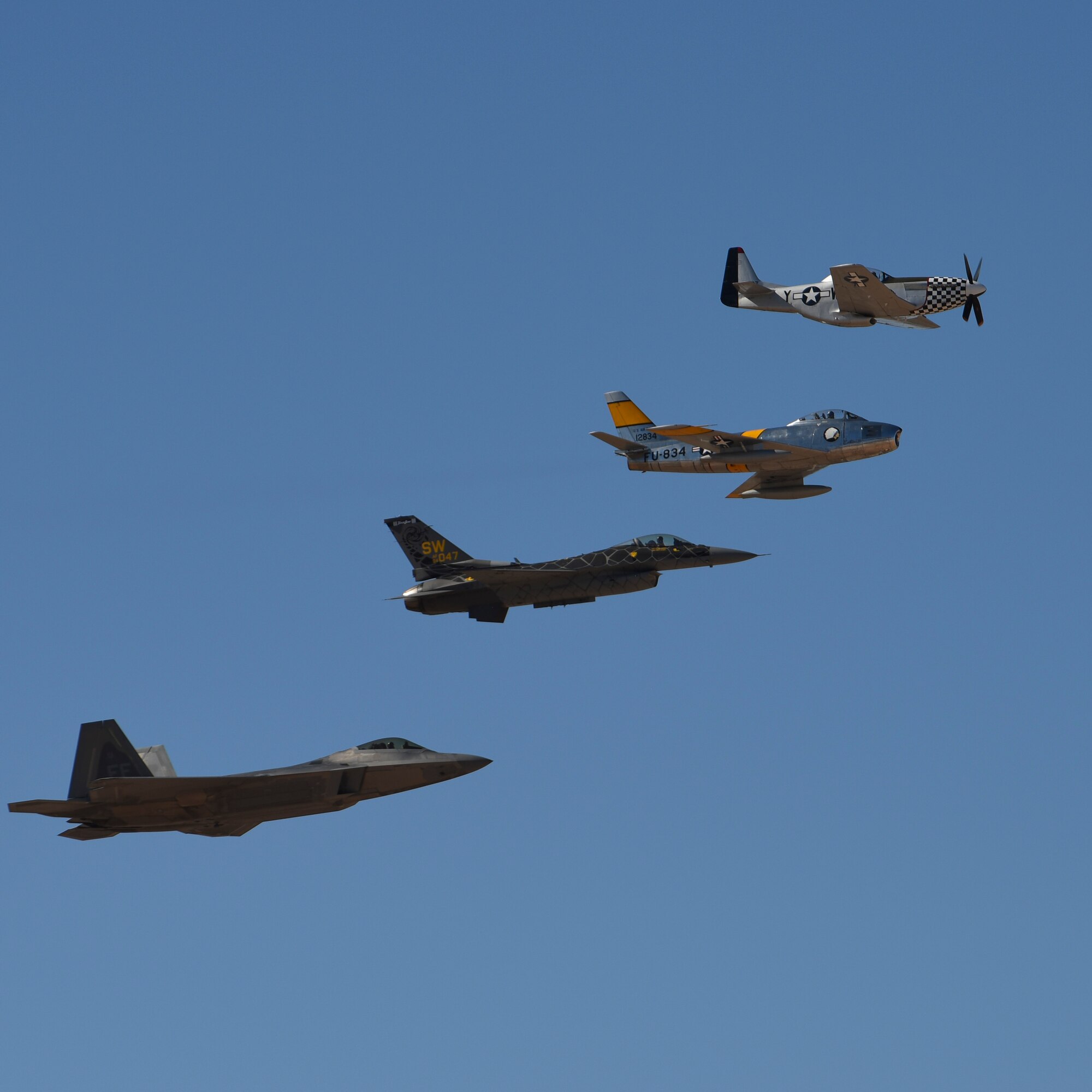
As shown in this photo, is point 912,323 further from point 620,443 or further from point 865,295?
point 620,443

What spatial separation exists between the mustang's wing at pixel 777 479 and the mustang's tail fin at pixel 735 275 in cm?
938

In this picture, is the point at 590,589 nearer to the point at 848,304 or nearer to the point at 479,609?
the point at 479,609

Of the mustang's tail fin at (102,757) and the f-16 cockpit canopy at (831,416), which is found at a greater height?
the f-16 cockpit canopy at (831,416)

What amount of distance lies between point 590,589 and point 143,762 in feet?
69.3

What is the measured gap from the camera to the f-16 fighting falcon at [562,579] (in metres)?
76.6

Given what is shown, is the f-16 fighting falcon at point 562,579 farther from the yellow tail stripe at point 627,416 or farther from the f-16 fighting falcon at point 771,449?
the yellow tail stripe at point 627,416

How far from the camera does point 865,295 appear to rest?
76.2 meters

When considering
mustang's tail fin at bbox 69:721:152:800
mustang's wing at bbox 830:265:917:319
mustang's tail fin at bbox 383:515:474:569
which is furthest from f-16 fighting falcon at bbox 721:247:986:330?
mustang's tail fin at bbox 69:721:152:800

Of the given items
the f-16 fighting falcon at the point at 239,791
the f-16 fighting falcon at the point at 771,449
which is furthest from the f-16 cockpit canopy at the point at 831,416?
the f-16 fighting falcon at the point at 239,791

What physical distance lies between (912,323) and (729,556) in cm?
1414

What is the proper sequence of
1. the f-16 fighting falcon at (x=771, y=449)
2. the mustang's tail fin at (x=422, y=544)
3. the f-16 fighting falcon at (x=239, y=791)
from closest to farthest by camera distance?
the f-16 fighting falcon at (x=239, y=791) → the f-16 fighting falcon at (x=771, y=449) → the mustang's tail fin at (x=422, y=544)

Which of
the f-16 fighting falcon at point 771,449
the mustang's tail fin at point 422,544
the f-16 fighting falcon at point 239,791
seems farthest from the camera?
the mustang's tail fin at point 422,544

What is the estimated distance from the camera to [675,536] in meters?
77.2

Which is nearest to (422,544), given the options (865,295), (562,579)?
(562,579)
